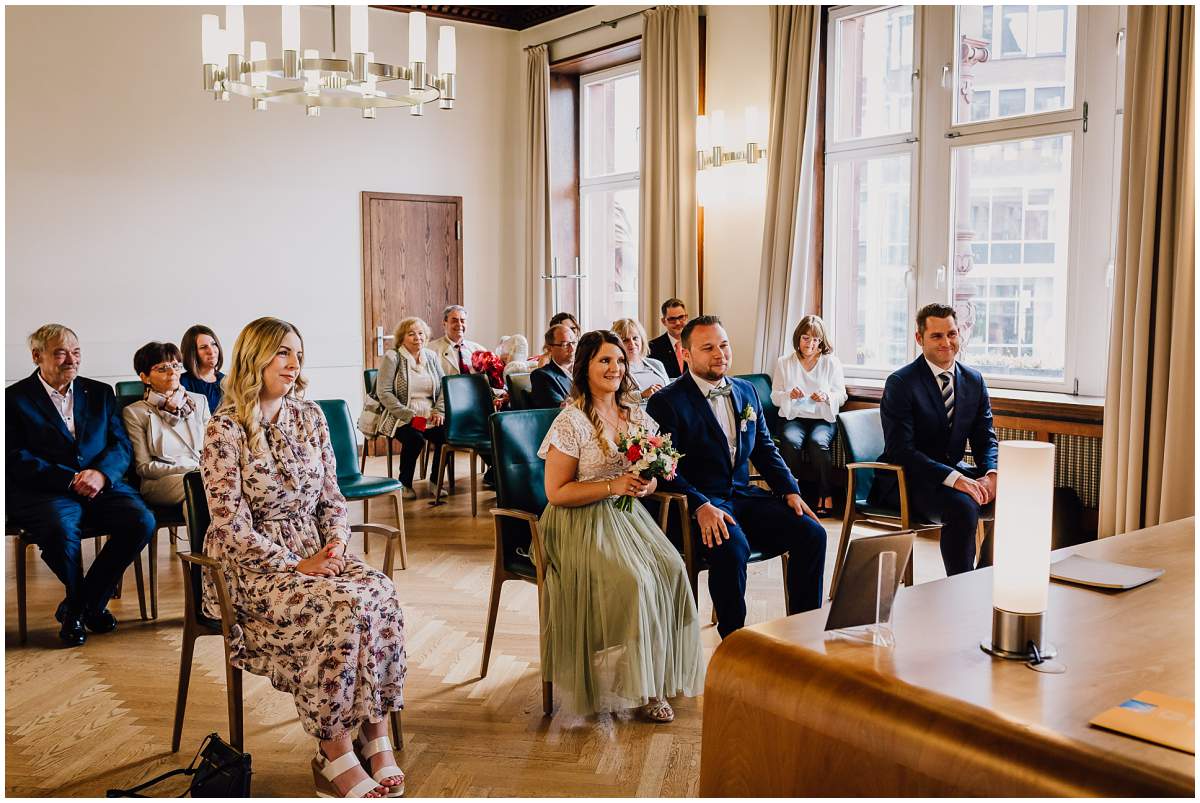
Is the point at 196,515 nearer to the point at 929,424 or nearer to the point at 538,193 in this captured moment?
the point at 929,424

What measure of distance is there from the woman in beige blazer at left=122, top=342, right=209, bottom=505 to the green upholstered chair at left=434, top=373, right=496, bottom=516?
208 centimetres

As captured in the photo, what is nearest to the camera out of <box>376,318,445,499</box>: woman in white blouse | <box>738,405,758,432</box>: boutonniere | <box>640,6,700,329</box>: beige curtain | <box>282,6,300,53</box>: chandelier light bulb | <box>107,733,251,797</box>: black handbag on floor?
<box>107,733,251,797</box>: black handbag on floor

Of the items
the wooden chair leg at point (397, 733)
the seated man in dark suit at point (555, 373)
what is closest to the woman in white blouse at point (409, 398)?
the seated man in dark suit at point (555, 373)

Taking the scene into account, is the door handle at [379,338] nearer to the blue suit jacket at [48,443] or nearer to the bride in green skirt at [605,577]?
the blue suit jacket at [48,443]

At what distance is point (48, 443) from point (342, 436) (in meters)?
1.26

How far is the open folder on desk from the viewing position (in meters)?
1.55

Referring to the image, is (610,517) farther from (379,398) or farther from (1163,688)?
(379,398)

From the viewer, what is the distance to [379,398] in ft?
23.4

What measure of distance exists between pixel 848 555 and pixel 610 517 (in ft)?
4.93

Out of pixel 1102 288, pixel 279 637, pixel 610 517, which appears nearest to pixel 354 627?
pixel 279 637

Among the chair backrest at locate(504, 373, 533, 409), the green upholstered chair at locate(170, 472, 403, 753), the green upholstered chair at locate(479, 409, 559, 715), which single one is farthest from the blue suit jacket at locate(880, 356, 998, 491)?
the chair backrest at locate(504, 373, 533, 409)

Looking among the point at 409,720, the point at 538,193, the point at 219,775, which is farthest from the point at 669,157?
the point at 219,775

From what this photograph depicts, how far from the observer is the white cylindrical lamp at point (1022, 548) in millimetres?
1869

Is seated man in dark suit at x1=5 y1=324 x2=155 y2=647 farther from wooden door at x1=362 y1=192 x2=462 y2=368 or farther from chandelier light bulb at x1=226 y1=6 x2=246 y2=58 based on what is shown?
wooden door at x1=362 y1=192 x2=462 y2=368
